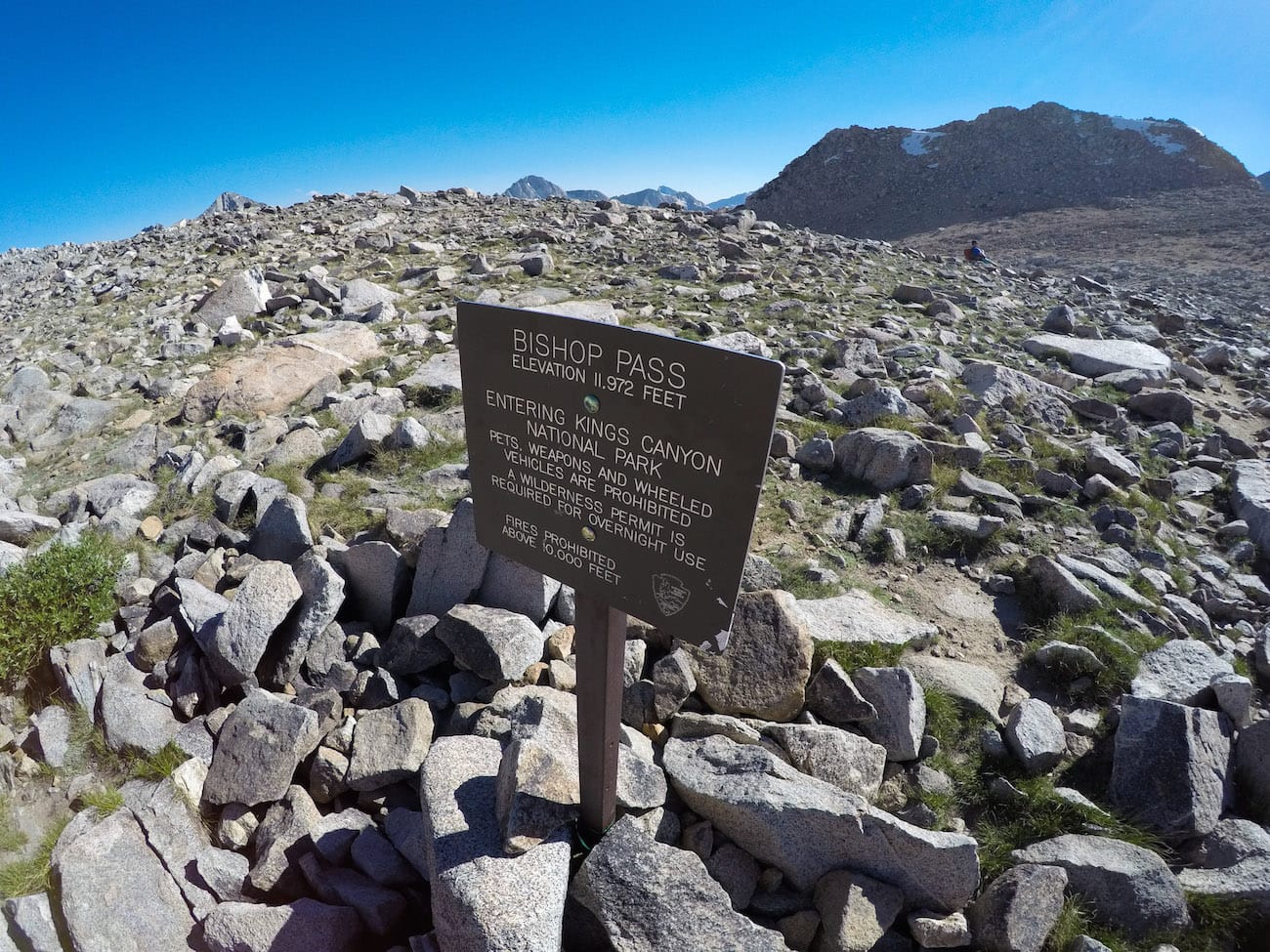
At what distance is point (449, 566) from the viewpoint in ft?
17.6

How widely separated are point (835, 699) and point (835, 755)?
1.42 feet

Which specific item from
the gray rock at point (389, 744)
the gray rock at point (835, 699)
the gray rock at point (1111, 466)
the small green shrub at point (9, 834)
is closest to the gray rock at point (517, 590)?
the gray rock at point (389, 744)

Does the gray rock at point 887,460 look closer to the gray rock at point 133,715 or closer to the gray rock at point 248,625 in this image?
the gray rock at point 248,625

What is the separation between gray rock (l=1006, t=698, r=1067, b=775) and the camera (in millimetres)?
4352

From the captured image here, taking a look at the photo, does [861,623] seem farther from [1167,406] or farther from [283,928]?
[1167,406]

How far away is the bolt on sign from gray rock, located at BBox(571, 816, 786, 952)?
119cm

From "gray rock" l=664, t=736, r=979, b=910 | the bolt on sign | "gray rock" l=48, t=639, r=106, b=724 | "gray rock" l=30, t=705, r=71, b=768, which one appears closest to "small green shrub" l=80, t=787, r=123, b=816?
"gray rock" l=30, t=705, r=71, b=768

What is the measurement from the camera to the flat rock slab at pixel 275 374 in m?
9.92

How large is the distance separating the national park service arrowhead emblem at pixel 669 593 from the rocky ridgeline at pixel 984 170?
4960 centimetres

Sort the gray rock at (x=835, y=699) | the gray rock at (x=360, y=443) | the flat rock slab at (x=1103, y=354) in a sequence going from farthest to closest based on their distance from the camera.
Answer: the flat rock slab at (x=1103, y=354) < the gray rock at (x=360, y=443) < the gray rock at (x=835, y=699)

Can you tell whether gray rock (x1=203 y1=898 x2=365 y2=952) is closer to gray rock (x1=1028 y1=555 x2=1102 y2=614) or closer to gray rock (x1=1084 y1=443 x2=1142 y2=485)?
gray rock (x1=1028 y1=555 x2=1102 y2=614)

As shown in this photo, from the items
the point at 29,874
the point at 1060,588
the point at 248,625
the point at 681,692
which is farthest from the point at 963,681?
the point at 29,874

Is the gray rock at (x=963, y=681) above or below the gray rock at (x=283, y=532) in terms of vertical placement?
below

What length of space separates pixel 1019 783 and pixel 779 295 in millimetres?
13203
